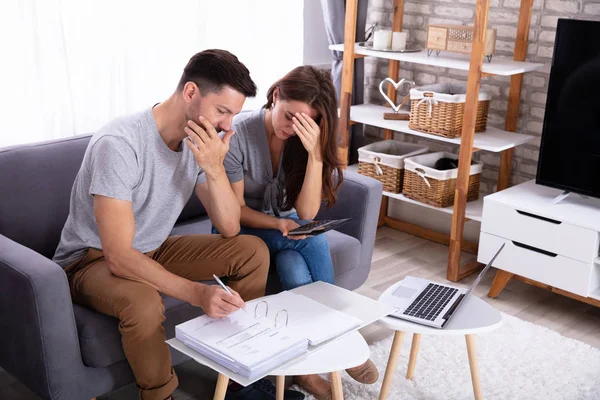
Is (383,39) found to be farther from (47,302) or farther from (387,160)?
(47,302)

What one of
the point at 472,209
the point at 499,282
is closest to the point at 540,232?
the point at 499,282

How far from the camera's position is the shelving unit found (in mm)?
3133

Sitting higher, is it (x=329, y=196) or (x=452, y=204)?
(x=329, y=196)

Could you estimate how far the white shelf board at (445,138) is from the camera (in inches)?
126

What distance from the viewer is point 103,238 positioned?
1959 mm

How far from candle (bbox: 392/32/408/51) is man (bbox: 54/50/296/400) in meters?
1.58

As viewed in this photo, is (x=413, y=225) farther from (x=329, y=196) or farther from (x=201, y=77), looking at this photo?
(x=201, y=77)

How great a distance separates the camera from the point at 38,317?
1874 mm

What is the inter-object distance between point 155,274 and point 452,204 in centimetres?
191

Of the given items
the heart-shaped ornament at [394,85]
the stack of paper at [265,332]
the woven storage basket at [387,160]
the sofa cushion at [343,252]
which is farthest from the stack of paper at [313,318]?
the heart-shaped ornament at [394,85]

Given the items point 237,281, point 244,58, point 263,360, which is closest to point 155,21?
point 244,58

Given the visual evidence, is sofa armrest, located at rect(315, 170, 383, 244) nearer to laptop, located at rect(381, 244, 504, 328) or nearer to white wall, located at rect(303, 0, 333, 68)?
laptop, located at rect(381, 244, 504, 328)

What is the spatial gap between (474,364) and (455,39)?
167 centimetres

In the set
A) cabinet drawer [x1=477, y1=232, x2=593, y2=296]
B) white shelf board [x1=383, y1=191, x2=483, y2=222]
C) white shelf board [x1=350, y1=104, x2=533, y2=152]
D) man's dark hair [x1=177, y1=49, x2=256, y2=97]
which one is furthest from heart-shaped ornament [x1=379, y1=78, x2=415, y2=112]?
man's dark hair [x1=177, y1=49, x2=256, y2=97]
